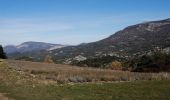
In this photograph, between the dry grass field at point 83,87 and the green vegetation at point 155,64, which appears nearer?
the dry grass field at point 83,87

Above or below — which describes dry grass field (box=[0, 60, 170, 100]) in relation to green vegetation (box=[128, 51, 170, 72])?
below

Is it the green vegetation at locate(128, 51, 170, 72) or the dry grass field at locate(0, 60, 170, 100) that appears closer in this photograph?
the dry grass field at locate(0, 60, 170, 100)

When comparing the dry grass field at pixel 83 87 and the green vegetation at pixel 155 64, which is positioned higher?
the green vegetation at pixel 155 64

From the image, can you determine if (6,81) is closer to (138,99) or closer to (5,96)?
(5,96)

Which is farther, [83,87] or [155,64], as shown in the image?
[155,64]

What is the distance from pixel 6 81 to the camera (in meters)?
36.6

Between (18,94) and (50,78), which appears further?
(50,78)

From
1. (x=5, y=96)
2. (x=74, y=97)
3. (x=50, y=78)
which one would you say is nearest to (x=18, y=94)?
(x=5, y=96)

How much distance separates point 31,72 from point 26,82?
1021 cm

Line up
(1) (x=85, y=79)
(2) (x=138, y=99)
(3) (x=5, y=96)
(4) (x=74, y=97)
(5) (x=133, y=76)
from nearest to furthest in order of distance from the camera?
(2) (x=138, y=99), (4) (x=74, y=97), (3) (x=5, y=96), (1) (x=85, y=79), (5) (x=133, y=76)

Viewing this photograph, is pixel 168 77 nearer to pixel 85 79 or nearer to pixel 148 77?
pixel 148 77

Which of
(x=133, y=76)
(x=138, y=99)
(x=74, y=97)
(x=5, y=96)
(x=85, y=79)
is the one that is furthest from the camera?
(x=133, y=76)

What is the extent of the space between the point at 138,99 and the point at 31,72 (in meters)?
25.6

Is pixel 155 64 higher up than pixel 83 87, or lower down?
higher up
